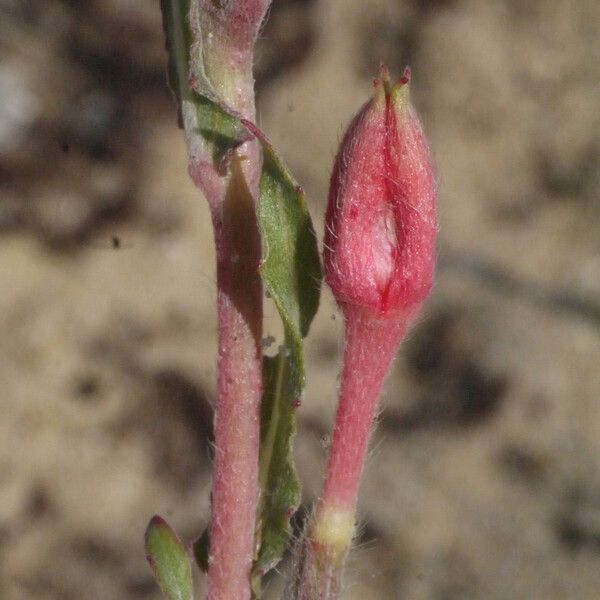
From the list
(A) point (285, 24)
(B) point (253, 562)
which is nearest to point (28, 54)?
(A) point (285, 24)

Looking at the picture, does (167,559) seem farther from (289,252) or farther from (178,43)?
(178,43)

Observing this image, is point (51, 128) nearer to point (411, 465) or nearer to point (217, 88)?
point (411, 465)

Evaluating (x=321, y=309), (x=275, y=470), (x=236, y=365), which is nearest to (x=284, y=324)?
(x=236, y=365)

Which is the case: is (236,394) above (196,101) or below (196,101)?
below

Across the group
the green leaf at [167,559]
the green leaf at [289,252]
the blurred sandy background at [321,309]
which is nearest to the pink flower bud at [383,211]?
the green leaf at [289,252]

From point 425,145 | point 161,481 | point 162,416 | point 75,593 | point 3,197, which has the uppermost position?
point 425,145
